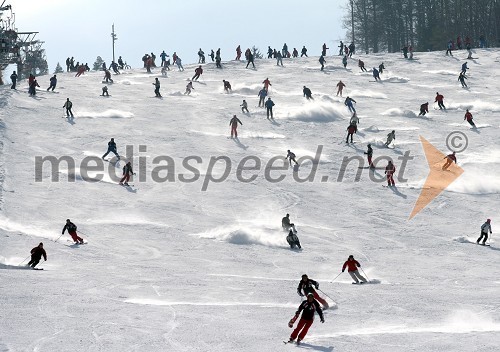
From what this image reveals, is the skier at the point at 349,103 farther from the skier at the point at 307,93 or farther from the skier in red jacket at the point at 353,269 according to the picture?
the skier in red jacket at the point at 353,269

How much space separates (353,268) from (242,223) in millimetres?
7307

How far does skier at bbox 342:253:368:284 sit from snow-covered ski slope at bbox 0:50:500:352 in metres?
0.48

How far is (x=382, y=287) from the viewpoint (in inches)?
743

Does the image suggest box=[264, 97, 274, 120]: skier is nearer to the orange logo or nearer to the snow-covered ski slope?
the snow-covered ski slope

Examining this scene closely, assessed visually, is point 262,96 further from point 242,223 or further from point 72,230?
point 72,230

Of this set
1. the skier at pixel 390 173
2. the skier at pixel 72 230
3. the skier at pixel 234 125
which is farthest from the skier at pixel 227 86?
the skier at pixel 72 230

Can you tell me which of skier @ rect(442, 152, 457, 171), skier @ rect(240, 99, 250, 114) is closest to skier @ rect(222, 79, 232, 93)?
skier @ rect(240, 99, 250, 114)

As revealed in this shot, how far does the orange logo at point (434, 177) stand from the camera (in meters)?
29.9

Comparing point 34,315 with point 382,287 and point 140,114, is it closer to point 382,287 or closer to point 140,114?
point 382,287

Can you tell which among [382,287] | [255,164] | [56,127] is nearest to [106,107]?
[56,127]

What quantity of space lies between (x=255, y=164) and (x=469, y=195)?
876 centimetres

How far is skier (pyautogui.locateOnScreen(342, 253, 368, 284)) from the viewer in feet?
63.2

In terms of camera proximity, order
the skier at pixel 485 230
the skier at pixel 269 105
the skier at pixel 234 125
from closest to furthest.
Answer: the skier at pixel 485 230, the skier at pixel 234 125, the skier at pixel 269 105

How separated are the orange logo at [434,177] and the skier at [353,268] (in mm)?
9151
